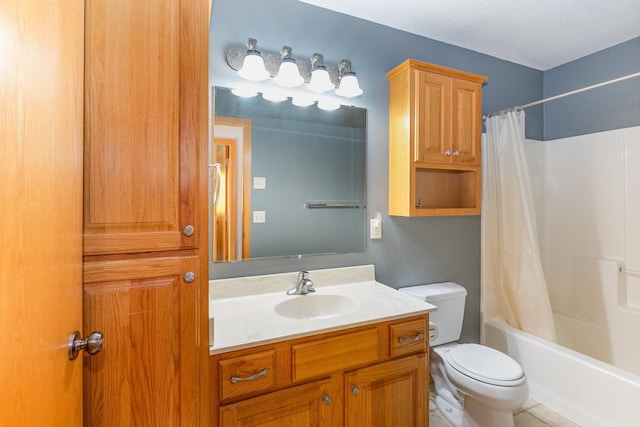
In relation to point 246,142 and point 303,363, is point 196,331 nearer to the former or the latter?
point 303,363

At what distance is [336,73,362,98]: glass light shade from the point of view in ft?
5.77

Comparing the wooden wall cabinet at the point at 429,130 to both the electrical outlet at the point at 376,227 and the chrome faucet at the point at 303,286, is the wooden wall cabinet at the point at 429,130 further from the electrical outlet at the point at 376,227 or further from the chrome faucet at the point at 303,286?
the chrome faucet at the point at 303,286

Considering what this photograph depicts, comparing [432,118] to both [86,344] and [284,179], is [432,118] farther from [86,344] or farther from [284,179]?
[86,344]

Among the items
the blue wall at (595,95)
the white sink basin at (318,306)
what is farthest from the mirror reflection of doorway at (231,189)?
the blue wall at (595,95)

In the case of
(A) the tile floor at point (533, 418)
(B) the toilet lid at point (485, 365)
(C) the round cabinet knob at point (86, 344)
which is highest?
(C) the round cabinet knob at point (86, 344)

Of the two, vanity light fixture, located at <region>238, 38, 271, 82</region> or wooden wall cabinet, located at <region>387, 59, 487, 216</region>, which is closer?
vanity light fixture, located at <region>238, 38, 271, 82</region>

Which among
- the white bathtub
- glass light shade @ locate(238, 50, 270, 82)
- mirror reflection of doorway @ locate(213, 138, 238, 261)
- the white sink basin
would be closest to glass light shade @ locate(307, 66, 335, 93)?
glass light shade @ locate(238, 50, 270, 82)

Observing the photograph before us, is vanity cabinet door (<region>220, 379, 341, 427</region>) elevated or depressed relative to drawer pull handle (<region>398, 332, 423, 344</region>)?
A: depressed

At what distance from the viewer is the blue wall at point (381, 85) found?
161 centimetres

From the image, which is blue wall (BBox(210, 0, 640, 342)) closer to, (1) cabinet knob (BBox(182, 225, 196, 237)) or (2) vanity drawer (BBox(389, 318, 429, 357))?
(2) vanity drawer (BBox(389, 318, 429, 357))

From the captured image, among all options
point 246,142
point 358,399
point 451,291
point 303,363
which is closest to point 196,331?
point 303,363

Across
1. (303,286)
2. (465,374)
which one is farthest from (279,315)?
(465,374)

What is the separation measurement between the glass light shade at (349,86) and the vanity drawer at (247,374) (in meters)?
1.41

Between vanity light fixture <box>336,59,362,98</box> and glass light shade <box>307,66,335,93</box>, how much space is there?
0.07m
